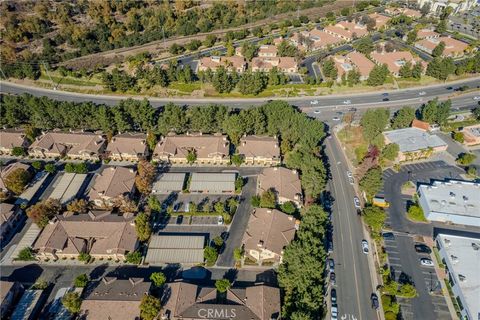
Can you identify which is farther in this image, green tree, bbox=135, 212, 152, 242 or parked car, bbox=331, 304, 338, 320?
green tree, bbox=135, 212, 152, 242

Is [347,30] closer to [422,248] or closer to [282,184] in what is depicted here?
[282,184]

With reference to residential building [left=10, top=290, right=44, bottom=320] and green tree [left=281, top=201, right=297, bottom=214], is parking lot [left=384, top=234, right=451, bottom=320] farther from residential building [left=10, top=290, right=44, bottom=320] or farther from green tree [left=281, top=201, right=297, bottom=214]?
residential building [left=10, top=290, right=44, bottom=320]

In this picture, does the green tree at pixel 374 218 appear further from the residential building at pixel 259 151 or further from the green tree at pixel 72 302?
the green tree at pixel 72 302

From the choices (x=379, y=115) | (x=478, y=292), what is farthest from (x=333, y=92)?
(x=478, y=292)

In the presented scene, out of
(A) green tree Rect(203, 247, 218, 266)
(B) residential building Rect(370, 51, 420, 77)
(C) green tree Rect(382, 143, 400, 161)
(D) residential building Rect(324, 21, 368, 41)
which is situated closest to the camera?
(A) green tree Rect(203, 247, 218, 266)

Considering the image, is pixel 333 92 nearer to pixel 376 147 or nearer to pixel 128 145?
pixel 376 147

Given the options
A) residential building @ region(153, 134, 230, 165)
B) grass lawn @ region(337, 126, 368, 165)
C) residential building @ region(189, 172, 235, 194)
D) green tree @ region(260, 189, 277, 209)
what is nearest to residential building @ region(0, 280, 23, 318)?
residential building @ region(189, 172, 235, 194)
